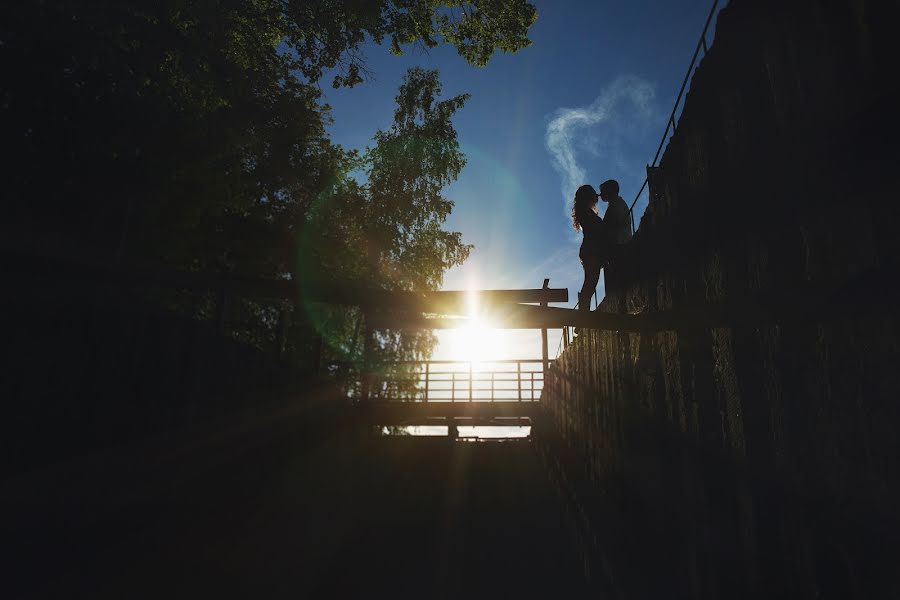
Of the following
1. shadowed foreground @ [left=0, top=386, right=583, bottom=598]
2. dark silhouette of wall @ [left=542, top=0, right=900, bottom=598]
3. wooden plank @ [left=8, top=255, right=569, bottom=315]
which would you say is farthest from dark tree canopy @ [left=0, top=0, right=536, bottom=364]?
dark silhouette of wall @ [left=542, top=0, right=900, bottom=598]

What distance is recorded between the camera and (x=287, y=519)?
284 inches

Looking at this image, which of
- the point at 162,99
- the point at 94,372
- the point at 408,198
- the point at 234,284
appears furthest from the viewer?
the point at 408,198

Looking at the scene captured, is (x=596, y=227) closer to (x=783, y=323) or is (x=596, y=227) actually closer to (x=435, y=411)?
(x=783, y=323)

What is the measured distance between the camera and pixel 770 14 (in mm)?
1886

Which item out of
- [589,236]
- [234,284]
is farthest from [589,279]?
[234,284]

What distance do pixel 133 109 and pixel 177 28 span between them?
2.18 m

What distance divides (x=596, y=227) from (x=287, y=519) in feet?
20.8

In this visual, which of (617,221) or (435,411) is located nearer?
(617,221)

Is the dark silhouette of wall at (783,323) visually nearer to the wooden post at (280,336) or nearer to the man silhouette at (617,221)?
the man silhouette at (617,221)

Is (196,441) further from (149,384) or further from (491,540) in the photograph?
(491,540)

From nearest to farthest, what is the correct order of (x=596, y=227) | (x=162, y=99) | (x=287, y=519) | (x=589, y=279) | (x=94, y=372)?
1. (x=94, y=372)
2. (x=596, y=227)
3. (x=589, y=279)
4. (x=287, y=519)
5. (x=162, y=99)

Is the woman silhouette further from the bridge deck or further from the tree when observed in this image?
the tree

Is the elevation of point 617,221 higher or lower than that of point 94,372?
higher

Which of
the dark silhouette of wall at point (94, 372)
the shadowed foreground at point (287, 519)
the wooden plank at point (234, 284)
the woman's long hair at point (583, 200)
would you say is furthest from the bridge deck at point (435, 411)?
the wooden plank at point (234, 284)
